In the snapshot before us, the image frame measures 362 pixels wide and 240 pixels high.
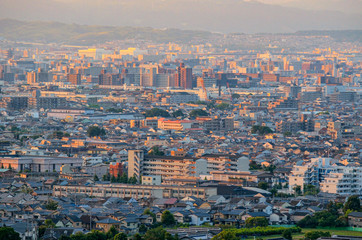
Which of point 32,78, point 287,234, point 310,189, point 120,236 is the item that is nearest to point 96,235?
point 120,236

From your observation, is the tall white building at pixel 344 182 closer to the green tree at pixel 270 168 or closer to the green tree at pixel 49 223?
the green tree at pixel 270 168

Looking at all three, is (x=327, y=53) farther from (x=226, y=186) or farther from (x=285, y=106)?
(x=226, y=186)

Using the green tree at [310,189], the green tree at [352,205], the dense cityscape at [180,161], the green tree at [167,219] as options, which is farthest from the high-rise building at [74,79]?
the green tree at [167,219]

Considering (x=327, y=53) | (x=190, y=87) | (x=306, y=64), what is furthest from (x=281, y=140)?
(x=327, y=53)

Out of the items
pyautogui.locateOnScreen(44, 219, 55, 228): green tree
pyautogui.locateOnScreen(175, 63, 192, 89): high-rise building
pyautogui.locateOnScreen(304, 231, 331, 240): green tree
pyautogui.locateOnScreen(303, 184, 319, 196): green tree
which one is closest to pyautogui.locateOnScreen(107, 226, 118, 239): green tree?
pyautogui.locateOnScreen(44, 219, 55, 228): green tree

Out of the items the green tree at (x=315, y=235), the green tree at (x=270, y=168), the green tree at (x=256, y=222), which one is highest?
the green tree at (x=315, y=235)

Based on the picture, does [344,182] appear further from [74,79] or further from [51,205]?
[74,79]

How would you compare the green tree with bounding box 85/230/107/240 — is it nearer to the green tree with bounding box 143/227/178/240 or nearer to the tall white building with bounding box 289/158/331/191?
the green tree with bounding box 143/227/178/240
